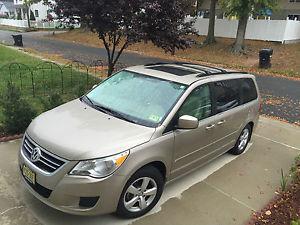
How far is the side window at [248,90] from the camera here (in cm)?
548

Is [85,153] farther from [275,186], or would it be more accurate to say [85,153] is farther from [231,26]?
[231,26]

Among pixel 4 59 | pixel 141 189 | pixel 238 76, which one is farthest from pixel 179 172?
pixel 4 59

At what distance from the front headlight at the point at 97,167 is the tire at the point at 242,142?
10.0 feet

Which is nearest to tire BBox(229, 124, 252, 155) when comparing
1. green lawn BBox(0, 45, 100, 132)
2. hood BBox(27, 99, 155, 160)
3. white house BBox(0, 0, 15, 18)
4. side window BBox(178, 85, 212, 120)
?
side window BBox(178, 85, 212, 120)

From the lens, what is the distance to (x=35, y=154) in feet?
11.4

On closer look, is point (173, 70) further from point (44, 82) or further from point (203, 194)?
point (44, 82)

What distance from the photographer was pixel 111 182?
10.6 feet

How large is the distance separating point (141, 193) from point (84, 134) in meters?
0.95

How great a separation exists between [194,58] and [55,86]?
1238 cm

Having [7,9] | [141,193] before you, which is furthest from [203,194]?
[7,9]

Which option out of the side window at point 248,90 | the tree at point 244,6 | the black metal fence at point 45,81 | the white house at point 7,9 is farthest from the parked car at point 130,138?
the white house at point 7,9

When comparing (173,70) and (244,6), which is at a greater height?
(244,6)

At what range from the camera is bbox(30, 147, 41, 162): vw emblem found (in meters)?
3.44

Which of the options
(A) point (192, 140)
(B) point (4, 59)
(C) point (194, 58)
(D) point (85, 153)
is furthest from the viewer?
(C) point (194, 58)
